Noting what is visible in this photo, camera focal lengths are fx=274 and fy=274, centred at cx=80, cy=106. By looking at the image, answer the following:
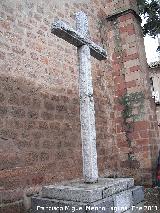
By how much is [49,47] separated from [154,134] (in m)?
3.26

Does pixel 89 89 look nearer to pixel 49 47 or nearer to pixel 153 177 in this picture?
pixel 49 47

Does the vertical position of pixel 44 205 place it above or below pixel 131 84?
below

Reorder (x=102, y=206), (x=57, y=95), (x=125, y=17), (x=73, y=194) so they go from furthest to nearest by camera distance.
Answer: (x=125, y=17), (x=57, y=95), (x=73, y=194), (x=102, y=206)

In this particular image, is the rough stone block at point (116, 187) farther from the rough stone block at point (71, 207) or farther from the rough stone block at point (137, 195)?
the rough stone block at point (71, 207)

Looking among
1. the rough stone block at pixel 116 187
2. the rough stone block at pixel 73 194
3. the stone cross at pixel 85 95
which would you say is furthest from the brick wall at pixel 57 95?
the rough stone block at pixel 116 187

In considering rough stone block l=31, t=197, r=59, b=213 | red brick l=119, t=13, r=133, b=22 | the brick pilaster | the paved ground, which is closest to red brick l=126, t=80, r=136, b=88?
the brick pilaster

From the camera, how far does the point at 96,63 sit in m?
6.41

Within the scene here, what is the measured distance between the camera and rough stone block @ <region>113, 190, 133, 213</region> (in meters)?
2.77

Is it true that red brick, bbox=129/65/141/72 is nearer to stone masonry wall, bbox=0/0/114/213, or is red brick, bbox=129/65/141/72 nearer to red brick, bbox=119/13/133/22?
red brick, bbox=119/13/133/22

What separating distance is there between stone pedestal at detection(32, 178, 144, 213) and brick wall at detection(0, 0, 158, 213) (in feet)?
3.61

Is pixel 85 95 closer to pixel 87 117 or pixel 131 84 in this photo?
pixel 87 117

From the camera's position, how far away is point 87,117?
318 centimetres

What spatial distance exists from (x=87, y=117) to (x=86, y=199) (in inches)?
38.4

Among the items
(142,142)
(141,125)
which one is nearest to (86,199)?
(142,142)
